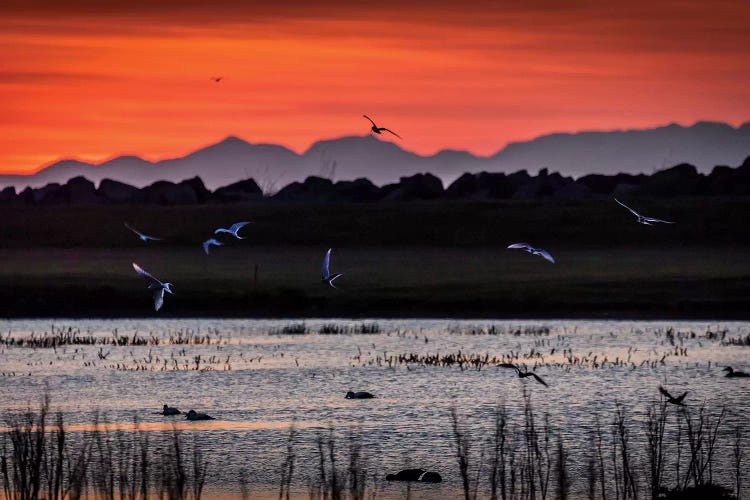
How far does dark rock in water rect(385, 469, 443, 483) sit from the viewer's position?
1955 cm

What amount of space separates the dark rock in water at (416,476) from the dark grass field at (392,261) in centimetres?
3608

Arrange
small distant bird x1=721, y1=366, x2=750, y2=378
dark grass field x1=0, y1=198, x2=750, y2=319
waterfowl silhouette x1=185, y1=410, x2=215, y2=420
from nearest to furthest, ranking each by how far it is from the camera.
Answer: waterfowl silhouette x1=185, y1=410, x2=215, y2=420 → small distant bird x1=721, y1=366, x2=750, y2=378 → dark grass field x1=0, y1=198, x2=750, y2=319

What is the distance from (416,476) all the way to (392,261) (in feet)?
254

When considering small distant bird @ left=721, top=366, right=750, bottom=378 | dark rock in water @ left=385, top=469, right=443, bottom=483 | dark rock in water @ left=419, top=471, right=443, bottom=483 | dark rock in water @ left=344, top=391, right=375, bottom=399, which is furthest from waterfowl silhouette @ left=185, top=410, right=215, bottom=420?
small distant bird @ left=721, top=366, right=750, bottom=378

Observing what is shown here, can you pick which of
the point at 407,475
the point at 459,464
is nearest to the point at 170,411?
the point at 407,475

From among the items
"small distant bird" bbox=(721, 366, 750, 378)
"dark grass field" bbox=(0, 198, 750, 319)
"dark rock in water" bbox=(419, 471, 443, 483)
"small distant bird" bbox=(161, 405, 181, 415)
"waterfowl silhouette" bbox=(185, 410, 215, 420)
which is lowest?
"dark rock in water" bbox=(419, 471, 443, 483)

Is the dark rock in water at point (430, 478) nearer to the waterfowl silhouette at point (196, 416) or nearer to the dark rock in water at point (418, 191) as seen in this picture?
the waterfowl silhouette at point (196, 416)

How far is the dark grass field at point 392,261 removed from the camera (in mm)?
57438

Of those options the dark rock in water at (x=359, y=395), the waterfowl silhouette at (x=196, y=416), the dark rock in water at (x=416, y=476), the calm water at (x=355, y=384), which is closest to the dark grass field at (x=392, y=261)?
the calm water at (x=355, y=384)

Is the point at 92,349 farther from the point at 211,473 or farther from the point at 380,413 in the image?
the point at 211,473

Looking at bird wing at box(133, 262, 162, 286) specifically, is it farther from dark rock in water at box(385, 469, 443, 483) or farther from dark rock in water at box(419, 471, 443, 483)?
dark rock in water at box(419, 471, 443, 483)

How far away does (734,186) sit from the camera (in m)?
157

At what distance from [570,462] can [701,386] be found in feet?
34.6

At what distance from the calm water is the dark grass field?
895cm
